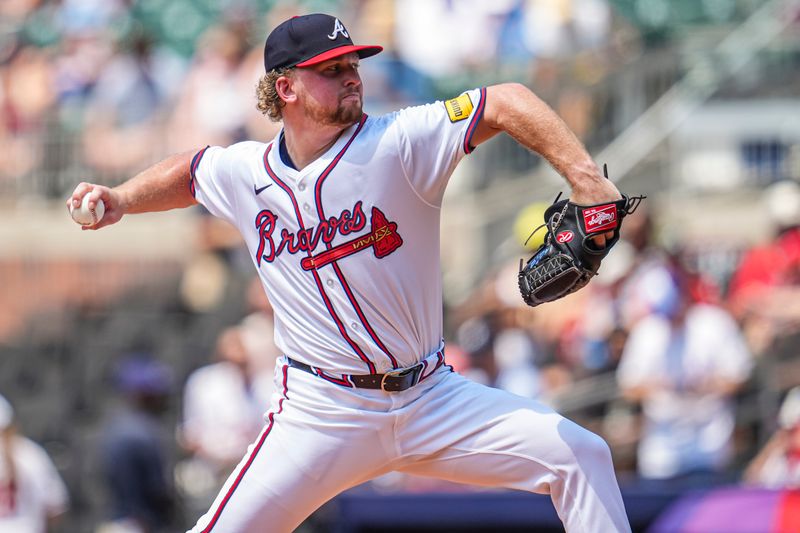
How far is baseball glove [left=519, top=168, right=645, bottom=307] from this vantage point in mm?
3836

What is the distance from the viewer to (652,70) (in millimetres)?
11359

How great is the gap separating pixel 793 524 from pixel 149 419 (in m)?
4.05

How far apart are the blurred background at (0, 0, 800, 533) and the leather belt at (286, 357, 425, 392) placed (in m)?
2.08

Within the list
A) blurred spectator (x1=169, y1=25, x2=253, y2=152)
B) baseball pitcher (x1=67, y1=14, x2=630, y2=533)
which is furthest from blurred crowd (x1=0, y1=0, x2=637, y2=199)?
baseball pitcher (x1=67, y1=14, x2=630, y2=533)

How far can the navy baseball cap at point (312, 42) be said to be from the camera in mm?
4113

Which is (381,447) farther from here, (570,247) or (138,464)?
(138,464)

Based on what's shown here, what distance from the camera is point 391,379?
4262 mm

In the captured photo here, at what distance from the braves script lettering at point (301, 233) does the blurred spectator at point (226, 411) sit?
4131 millimetres

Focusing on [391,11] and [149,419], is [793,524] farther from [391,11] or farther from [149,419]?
[391,11]

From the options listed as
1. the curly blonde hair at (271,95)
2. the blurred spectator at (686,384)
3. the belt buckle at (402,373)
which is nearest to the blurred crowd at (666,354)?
the blurred spectator at (686,384)

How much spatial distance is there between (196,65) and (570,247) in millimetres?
8937

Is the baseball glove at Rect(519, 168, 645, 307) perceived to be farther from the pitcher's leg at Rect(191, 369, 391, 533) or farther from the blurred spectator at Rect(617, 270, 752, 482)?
the blurred spectator at Rect(617, 270, 752, 482)

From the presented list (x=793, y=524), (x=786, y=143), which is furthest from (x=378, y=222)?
(x=786, y=143)

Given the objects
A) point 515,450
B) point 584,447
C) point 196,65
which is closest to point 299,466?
point 515,450
